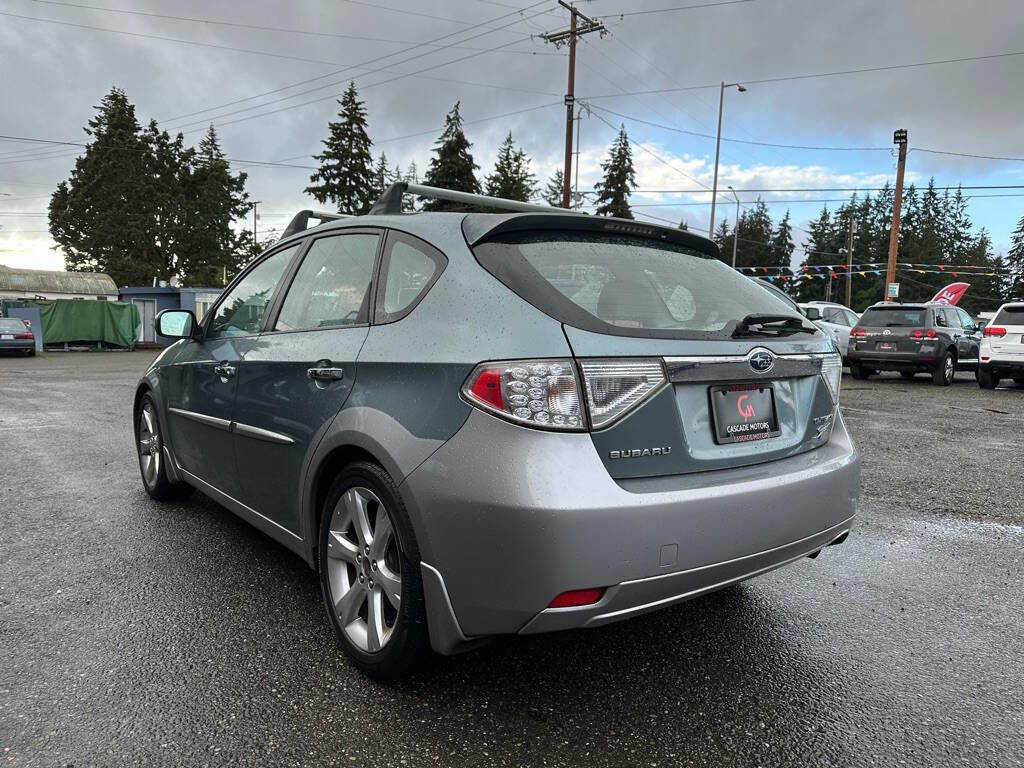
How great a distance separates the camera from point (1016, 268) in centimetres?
8762

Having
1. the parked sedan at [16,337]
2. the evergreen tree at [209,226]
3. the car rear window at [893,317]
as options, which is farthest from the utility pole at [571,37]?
the evergreen tree at [209,226]

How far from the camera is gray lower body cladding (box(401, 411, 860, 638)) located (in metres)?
1.89

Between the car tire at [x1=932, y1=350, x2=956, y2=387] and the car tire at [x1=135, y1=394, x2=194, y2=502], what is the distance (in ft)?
47.2

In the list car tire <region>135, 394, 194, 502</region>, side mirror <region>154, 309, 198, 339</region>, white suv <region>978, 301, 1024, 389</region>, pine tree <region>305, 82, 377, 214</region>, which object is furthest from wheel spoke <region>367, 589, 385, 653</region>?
pine tree <region>305, 82, 377, 214</region>

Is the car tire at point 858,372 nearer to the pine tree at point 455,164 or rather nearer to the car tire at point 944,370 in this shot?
the car tire at point 944,370

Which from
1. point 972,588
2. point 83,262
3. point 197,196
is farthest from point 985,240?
point 972,588

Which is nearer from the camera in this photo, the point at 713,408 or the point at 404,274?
the point at 713,408

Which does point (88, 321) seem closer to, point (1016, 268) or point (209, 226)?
point (209, 226)

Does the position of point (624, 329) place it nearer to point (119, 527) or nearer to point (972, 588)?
point (972, 588)

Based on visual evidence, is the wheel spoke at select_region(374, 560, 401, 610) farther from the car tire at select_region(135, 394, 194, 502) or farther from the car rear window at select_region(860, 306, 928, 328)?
the car rear window at select_region(860, 306, 928, 328)

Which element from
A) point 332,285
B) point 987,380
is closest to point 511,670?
point 332,285

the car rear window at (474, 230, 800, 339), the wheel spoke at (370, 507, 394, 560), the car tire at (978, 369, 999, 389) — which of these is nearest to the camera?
the car rear window at (474, 230, 800, 339)

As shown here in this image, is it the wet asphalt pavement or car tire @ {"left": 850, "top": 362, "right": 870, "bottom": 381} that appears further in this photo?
car tire @ {"left": 850, "top": 362, "right": 870, "bottom": 381}

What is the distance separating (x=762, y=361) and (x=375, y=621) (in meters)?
1.59
